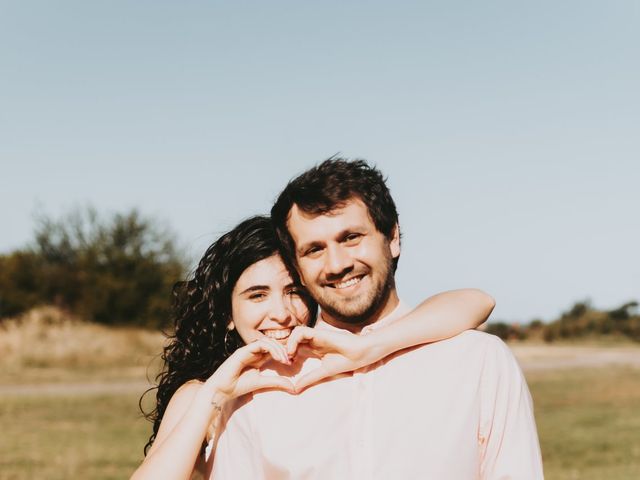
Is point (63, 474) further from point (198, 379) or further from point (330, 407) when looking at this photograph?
point (330, 407)

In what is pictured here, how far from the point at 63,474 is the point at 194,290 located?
729 cm

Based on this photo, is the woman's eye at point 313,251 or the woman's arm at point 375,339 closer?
the woman's arm at point 375,339

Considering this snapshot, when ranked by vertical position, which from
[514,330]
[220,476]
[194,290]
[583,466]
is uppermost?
[194,290]

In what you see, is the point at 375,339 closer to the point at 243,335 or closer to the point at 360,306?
the point at 360,306

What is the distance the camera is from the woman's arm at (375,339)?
302cm

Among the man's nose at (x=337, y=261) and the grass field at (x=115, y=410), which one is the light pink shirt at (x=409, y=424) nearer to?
the man's nose at (x=337, y=261)

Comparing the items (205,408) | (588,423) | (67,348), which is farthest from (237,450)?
(67,348)

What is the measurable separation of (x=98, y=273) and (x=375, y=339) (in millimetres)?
33108

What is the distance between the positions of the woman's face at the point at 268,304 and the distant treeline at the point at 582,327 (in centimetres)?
4056

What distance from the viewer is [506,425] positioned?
2.84m

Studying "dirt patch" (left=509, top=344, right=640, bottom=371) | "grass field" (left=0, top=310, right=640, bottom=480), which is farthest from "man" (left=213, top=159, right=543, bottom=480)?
"dirt patch" (left=509, top=344, right=640, bottom=371)

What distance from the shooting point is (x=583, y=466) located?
1080cm

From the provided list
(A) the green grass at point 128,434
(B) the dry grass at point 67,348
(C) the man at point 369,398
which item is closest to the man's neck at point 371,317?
(C) the man at point 369,398

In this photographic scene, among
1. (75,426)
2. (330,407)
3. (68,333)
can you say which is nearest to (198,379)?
(330,407)
